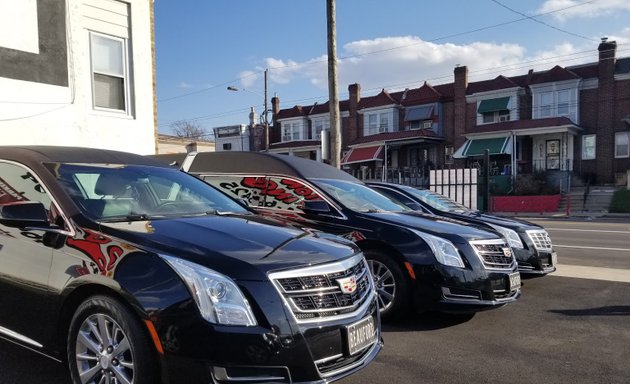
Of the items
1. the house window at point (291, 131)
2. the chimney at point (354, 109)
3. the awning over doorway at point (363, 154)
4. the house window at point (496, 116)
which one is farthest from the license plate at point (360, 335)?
the house window at point (291, 131)

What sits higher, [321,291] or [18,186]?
[18,186]

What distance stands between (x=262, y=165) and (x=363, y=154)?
33.6 meters

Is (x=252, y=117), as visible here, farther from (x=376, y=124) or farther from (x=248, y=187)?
(x=248, y=187)

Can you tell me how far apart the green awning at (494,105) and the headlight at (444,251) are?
3131cm

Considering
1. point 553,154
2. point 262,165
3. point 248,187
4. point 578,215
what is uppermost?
point 553,154

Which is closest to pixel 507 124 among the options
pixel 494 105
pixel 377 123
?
pixel 494 105

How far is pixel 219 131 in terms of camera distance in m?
53.5

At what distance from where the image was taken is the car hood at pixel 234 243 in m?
3.01

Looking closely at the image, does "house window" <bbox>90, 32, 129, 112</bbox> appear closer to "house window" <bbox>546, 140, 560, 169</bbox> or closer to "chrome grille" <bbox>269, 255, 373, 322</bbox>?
"chrome grille" <bbox>269, 255, 373, 322</bbox>

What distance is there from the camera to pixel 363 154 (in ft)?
131

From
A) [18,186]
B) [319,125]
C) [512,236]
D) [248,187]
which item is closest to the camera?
[18,186]

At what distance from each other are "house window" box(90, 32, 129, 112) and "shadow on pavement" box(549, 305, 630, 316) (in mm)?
8954

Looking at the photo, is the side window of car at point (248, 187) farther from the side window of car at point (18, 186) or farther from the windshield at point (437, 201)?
the windshield at point (437, 201)

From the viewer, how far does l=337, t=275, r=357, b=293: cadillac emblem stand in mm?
3282
